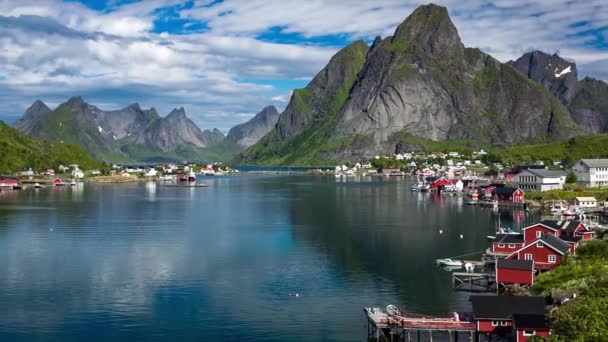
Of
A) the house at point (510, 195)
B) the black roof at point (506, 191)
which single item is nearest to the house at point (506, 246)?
the house at point (510, 195)

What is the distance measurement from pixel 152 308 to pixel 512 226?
3863 centimetres

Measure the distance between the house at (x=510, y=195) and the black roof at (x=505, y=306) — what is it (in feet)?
192

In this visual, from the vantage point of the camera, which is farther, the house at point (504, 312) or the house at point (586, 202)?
the house at point (586, 202)

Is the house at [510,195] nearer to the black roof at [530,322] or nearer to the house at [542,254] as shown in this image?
the house at [542,254]

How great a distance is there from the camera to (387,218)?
65688 millimetres

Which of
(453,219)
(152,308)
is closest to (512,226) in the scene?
(453,219)

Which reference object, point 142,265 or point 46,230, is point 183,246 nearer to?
point 142,265

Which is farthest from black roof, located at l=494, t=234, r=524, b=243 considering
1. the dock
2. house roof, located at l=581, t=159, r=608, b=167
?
house roof, located at l=581, t=159, r=608, b=167

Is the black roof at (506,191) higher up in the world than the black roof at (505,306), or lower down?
higher up

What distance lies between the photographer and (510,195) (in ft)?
274

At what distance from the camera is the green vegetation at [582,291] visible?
61.2 feet

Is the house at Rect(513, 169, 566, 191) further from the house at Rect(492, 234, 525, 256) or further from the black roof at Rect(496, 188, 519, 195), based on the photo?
the house at Rect(492, 234, 525, 256)

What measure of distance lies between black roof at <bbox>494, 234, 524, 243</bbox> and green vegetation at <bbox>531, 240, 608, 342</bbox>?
686 cm

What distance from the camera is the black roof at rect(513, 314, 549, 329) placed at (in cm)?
2334
